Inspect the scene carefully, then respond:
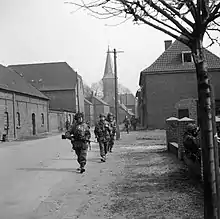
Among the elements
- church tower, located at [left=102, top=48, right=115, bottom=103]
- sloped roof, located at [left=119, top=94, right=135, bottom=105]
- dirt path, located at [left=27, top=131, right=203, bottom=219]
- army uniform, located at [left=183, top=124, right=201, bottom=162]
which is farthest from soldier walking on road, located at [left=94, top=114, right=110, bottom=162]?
sloped roof, located at [left=119, top=94, right=135, bottom=105]

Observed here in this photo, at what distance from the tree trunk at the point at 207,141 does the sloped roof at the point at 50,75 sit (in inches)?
2784

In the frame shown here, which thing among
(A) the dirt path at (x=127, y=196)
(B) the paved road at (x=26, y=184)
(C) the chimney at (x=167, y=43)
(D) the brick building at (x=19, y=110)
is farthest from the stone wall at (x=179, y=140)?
(C) the chimney at (x=167, y=43)

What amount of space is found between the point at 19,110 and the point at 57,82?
3407 cm

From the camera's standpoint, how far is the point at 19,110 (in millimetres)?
41688

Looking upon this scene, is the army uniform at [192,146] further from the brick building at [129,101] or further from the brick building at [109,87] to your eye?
the brick building at [129,101]

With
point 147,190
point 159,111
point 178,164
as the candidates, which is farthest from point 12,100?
point 147,190

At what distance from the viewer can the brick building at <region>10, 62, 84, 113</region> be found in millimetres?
74438

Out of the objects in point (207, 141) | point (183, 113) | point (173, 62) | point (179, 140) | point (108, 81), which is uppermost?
point (108, 81)

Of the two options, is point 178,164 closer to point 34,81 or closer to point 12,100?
point 12,100

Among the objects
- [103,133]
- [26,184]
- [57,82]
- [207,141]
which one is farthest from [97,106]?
[207,141]

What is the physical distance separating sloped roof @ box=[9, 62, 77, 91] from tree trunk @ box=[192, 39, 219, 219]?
232ft

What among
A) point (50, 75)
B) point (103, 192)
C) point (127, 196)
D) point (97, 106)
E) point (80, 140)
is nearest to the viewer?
point (127, 196)

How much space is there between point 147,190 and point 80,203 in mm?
1603

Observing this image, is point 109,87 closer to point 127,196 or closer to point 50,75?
point 50,75
